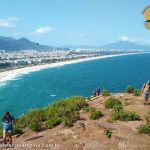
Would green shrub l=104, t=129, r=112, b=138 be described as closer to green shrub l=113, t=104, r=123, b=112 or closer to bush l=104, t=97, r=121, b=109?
green shrub l=113, t=104, r=123, b=112

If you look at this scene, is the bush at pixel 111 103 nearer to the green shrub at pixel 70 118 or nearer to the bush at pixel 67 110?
the bush at pixel 67 110

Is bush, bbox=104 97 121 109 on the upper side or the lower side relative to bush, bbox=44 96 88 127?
upper

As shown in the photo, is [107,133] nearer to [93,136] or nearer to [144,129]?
[93,136]

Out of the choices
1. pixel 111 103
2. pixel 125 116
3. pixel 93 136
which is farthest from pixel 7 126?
pixel 111 103

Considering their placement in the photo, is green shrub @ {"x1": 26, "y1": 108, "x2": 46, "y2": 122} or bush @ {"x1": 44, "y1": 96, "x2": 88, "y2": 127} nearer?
bush @ {"x1": 44, "y1": 96, "x2": 88, "y2": 127}

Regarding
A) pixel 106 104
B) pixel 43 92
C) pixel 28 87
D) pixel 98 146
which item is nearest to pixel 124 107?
pixel 106 104

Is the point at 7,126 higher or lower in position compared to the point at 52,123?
higher

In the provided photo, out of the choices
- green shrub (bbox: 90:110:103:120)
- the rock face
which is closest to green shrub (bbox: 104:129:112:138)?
the rock face

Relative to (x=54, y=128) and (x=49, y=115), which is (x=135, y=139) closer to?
(x=54, y=128)
